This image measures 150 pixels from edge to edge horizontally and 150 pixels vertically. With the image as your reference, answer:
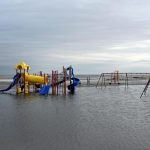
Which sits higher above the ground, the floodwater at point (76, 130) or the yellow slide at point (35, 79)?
the yellow slide at point (35, 79)

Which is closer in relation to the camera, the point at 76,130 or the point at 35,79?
the point at 76,130

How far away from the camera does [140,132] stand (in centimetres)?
1247

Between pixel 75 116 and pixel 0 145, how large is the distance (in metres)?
6.47

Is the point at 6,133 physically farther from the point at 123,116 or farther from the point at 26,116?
the point at 123,116

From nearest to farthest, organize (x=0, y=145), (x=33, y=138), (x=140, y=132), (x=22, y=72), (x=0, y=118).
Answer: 1. (x=0, y=145)
2. (x=33, y=138)
3. (x=140, y=132)
4. (x=0, y=118)
5. (x=22, y=72)

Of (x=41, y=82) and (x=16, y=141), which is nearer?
(x=16, y=141)

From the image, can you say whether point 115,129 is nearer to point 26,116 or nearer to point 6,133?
point 6,133

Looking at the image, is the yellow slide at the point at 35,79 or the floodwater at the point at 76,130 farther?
the yellow slide at the point at 35,79

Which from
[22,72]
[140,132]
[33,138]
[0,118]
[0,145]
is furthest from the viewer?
[22,72]

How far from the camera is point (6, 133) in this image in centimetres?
1248

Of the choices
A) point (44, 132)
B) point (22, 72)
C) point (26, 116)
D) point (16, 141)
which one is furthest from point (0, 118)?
point (22, 72)

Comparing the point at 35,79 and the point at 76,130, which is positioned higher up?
the point at 35,79

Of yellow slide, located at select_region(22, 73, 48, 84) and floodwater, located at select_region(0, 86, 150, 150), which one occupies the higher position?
yellow slide, located at select_region(22, 73, 48, 84)

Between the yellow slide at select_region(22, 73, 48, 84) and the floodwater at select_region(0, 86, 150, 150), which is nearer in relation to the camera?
the floodwater at select_region(0, 86, 150, 150)
